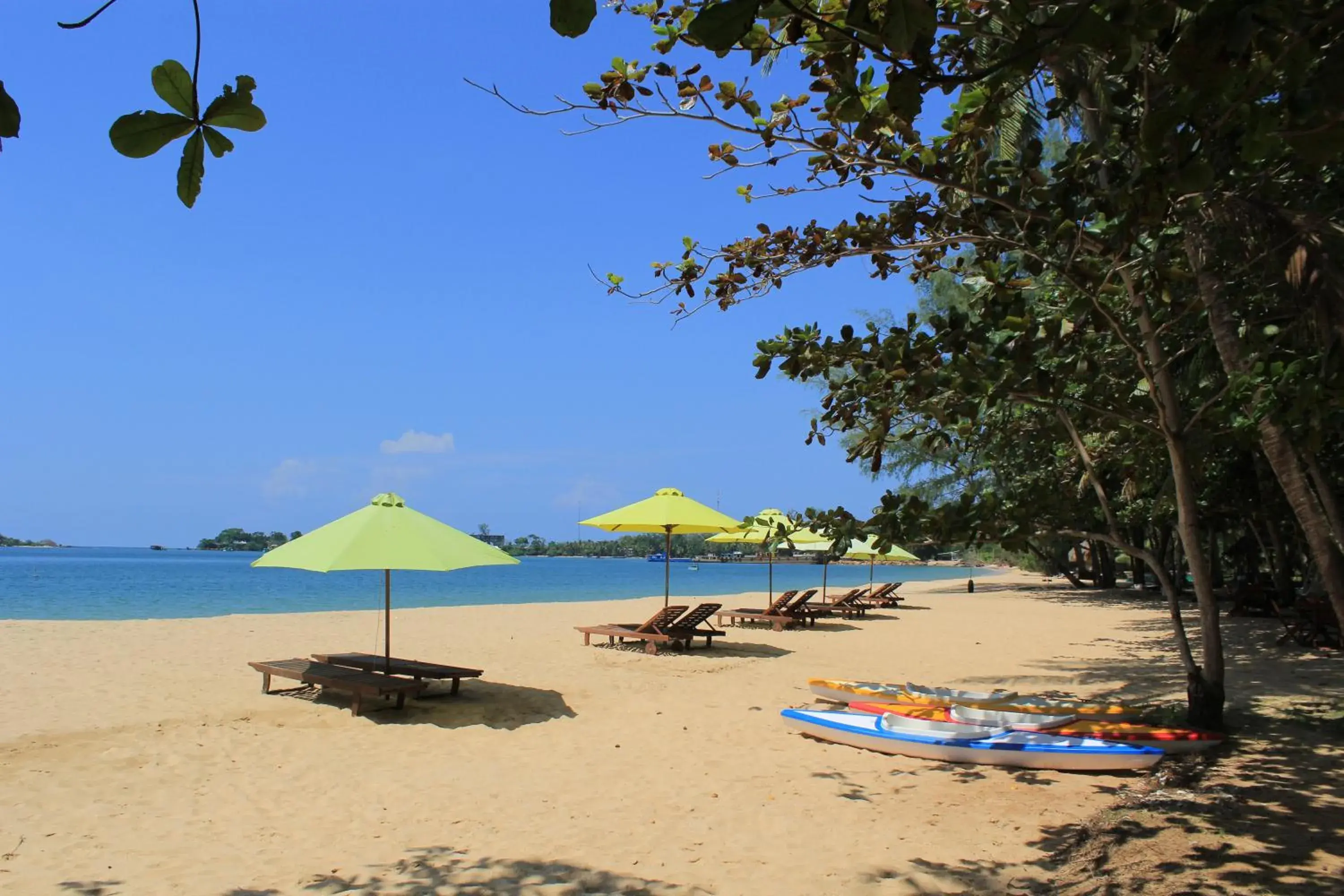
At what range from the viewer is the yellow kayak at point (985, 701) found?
6793 mm

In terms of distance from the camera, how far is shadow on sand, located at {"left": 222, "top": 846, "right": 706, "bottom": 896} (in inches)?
148

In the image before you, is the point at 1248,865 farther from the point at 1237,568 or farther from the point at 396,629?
the point at 1237,568

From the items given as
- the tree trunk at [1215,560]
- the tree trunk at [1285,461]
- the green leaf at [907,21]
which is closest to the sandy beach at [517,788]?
the tree trunk at [1285,461]

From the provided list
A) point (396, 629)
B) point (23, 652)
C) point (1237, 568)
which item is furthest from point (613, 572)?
point (23, 652)

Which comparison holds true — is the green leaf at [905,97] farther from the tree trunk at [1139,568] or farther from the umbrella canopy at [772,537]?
the tree trunk at [1139,568]

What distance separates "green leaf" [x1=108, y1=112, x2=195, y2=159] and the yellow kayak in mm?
6822

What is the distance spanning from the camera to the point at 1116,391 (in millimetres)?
6402

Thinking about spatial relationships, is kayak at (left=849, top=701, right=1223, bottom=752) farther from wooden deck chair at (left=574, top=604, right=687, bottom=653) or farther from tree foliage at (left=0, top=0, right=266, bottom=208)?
tree foliage at (left=0, top=0, right=266, bottom=208)

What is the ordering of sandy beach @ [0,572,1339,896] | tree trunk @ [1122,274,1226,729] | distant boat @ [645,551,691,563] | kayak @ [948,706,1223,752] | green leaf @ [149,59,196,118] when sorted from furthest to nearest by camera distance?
1. distant boat @ [645,551,691,563]
2. tree trunk @ [1122,274,1226,729]
3. kayak @ [948,706,1223,752]
4. sandy beach @ [0,572,1339,896]
5. green leaf @ [149,59,196,118]

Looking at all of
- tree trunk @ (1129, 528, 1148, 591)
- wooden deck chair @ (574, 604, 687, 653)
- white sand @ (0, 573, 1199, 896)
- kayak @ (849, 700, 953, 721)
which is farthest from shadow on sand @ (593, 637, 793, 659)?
tree trunk @ (1129, 528, 1148, 591)

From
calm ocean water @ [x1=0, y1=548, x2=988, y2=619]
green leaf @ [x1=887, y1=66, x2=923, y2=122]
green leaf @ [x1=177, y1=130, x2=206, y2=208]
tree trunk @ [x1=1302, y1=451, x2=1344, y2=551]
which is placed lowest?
calm ocean water @ [x1=0, y1=548, x2=988, y2=619]

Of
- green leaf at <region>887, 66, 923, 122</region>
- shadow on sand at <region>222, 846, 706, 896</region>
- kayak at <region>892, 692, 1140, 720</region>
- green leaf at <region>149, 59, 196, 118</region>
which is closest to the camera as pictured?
green leaf at <region>149, 59, 196, 118</region>

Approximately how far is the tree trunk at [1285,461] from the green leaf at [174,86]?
543cm

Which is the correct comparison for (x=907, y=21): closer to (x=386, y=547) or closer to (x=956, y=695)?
(x=386, y=547)
